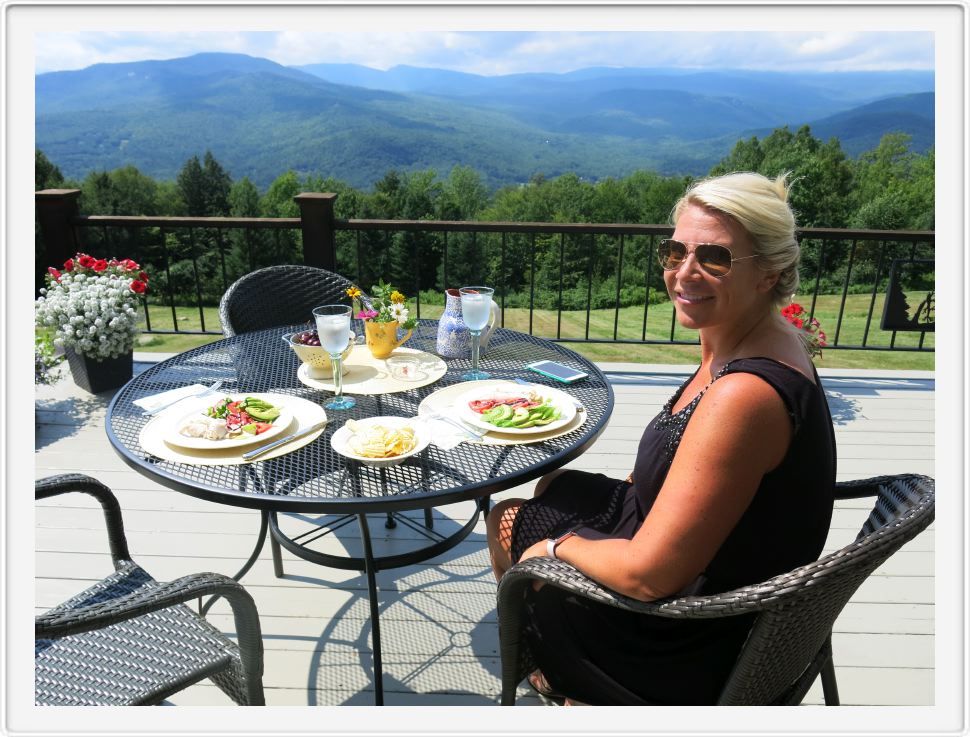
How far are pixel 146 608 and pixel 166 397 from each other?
724 millimetres

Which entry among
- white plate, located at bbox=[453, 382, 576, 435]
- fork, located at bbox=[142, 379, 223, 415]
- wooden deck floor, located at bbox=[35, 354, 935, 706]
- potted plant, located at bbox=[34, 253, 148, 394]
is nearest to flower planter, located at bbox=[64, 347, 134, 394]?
potted plant, located at bbox=[34, 253, 148, 394]

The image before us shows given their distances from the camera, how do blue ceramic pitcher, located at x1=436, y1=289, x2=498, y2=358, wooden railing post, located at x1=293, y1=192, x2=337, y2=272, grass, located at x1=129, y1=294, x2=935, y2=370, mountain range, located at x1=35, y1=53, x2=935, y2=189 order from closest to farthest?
blue ceramic pitcher, located at x1=436, y1=289, x2=498, y2=358 < wooden railing post, located at x1=293, y1=192, x2=337, y2=272 < grass, located at x1=129, y1=294, x2=935, y2=370 < mountain range, located at x1=35, y1=53, x2=935, y2=189

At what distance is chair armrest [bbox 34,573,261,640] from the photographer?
1044 millimetres

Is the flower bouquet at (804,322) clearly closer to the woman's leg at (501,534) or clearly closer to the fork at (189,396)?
the woman's leg at (501,534)

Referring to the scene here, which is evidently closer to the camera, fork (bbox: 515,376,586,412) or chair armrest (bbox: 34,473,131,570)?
chair armrest (bbox: 34,473,131,570)

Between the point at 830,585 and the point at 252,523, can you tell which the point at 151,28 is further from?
the point at 830,585

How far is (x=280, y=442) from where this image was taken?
4.75ft

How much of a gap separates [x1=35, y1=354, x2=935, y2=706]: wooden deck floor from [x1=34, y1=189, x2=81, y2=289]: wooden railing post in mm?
1774

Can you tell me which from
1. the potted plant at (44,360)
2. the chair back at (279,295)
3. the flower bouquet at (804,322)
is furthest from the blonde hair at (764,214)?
the potted plant at (44,360)

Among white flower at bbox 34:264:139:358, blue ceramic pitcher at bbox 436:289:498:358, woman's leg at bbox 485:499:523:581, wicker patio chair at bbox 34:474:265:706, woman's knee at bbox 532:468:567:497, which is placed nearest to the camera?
wicker patio chair at bbox 34:474:265:706

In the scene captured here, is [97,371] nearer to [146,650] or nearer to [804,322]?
[146,650]

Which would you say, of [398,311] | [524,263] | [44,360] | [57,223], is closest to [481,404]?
[398,311]

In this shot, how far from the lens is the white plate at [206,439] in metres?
1.41

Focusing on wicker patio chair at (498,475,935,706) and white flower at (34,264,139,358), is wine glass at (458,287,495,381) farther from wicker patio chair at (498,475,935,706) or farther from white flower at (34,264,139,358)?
white flower at (34,264,139,358)
